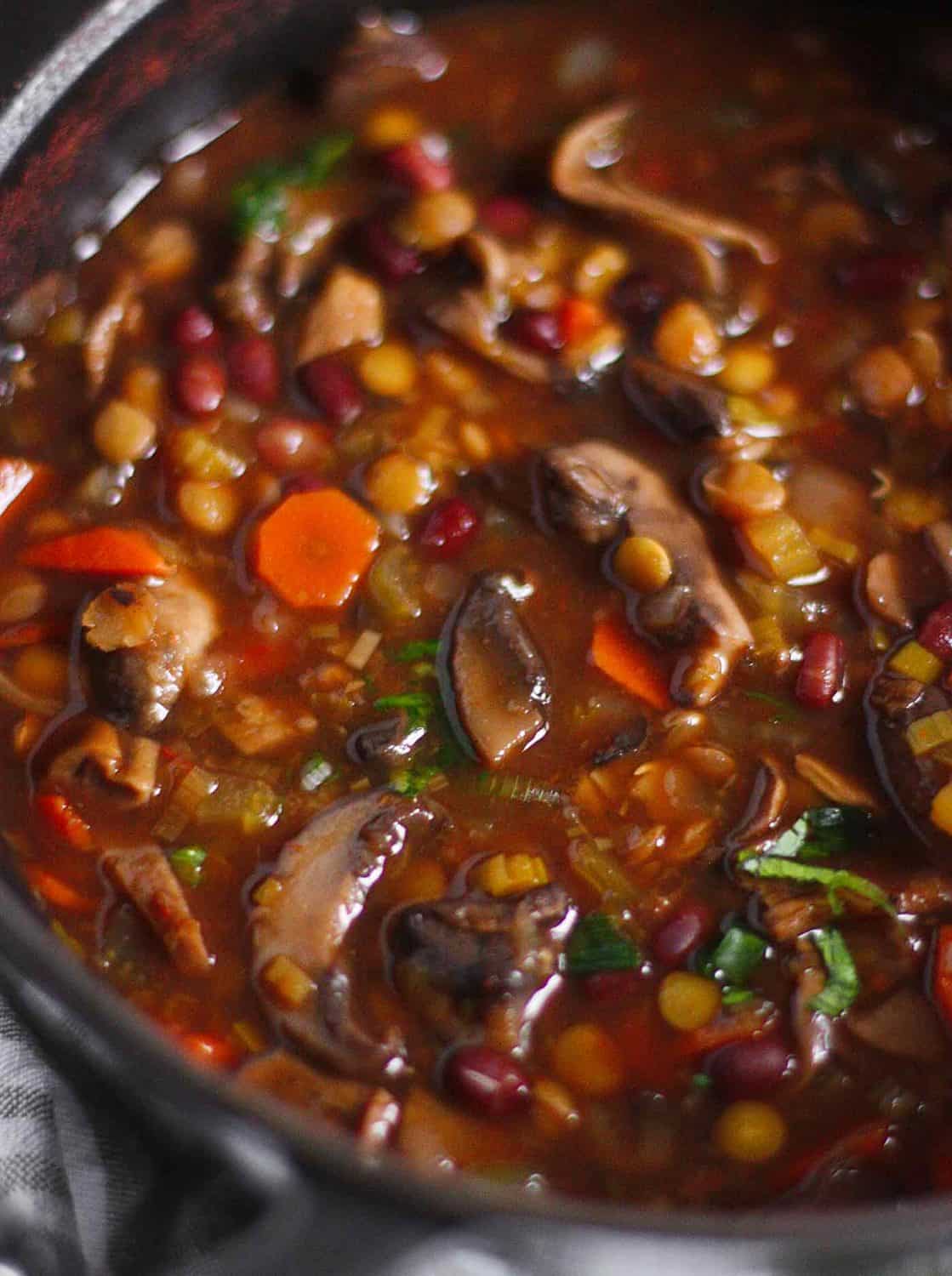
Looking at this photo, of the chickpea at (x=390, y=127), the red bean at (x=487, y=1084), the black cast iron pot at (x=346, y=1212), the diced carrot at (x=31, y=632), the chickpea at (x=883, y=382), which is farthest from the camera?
the chickpea at (x=390, y=127)

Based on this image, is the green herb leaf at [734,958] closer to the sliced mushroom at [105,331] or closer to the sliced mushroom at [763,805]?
the sliced mushroom at [763,805]

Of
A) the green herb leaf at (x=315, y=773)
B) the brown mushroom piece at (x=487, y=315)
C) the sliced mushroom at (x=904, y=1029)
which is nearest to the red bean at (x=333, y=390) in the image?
the brown mushroom piece at (x=487, y=315)

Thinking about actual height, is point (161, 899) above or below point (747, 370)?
above

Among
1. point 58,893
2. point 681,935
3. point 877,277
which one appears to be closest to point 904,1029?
point 681,935

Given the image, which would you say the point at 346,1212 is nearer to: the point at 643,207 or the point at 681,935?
the point at 681,935

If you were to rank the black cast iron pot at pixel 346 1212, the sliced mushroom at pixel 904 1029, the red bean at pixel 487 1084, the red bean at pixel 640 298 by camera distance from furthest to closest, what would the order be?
1. the red bean at pixel 640 298
2. the sliced mushroom at pixel 904 1029
3. the red bean at pixel 487 1084
4. the black cast iron pot at pixel 346 1212

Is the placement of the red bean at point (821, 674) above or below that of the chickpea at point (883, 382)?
below
